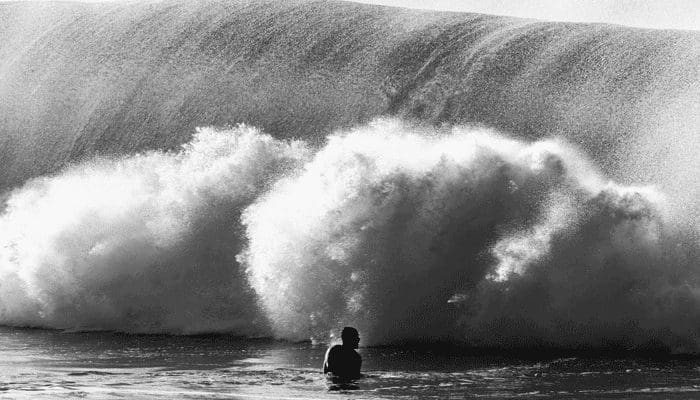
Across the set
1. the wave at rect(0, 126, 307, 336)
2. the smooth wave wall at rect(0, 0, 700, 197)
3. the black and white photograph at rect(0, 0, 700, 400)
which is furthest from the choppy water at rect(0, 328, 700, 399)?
the smooth wave wall at rect(0, 0, 700, 197)

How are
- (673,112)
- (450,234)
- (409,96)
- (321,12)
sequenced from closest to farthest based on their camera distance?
(450,234) → (673,112) → (409,96) → (321,12)

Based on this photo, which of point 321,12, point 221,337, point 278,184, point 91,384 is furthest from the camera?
point 321,12

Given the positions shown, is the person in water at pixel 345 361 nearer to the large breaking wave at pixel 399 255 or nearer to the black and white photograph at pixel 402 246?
the black and white photograph at pixel 402 246

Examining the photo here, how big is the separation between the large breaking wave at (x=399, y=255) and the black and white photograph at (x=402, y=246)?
40mm

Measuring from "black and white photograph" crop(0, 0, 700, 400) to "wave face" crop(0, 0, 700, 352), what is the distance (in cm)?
5

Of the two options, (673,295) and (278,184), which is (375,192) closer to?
(278,184)

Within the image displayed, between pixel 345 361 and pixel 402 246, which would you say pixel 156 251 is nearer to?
pixel 402 246

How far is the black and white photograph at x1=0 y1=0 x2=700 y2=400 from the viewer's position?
18.4 m

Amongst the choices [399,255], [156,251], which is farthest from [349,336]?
[156,251]

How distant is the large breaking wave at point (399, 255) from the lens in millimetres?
21656

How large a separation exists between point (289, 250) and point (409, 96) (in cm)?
1790

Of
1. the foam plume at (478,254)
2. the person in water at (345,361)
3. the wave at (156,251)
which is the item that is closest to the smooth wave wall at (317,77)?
the foam plume at (478,254)

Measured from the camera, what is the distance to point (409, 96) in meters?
40.7

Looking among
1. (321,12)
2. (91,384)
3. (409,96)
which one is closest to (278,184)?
(91,384)
